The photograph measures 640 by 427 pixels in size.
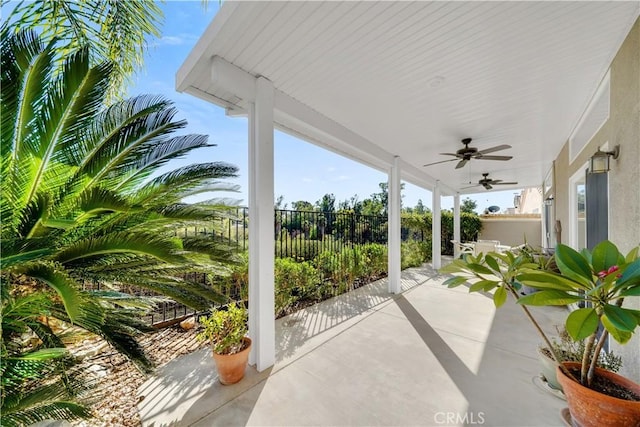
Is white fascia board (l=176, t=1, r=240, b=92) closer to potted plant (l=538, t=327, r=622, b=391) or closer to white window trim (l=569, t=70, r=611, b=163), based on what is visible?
white window trim (l=569, t=70, r=611, b=163)

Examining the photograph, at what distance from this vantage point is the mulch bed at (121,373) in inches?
75.2

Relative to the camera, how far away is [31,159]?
61.4 inches

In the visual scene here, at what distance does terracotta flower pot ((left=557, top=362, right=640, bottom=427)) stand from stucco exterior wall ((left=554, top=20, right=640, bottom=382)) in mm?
947

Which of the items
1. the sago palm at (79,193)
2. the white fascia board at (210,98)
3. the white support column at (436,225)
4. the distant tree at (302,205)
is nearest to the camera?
the sago palm at (79,193)

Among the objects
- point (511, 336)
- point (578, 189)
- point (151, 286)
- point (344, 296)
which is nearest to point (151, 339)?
point (151, 286)

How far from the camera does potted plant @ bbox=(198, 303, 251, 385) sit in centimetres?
234

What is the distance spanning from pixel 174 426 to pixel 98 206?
5.61ft

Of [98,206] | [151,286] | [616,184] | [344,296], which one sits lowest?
[344,296]

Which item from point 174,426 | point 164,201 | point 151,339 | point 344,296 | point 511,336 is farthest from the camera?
point 344,296

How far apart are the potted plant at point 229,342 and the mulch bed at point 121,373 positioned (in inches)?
19.8

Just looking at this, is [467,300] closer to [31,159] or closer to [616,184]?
[616,184]

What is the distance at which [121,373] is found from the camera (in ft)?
8.18

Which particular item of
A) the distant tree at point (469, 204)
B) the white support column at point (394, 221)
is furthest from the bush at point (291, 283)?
the distant tree at point (469, 204)

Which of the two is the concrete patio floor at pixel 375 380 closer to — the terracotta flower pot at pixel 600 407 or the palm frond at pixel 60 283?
the terracotta flower pot at pixel 600 407
